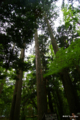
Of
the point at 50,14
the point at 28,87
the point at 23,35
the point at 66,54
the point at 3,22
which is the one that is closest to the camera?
the point at 3,22

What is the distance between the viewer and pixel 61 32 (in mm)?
11555

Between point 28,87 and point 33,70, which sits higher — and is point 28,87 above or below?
below

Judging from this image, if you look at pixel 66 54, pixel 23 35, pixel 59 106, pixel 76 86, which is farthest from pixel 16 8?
pixel 59 106

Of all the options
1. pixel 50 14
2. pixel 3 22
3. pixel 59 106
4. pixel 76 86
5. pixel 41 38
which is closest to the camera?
pixel 3 22

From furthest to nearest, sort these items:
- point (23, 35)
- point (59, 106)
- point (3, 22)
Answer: point (59, 106), point (23, 35), point (3, 22)

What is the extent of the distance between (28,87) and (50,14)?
1153cm

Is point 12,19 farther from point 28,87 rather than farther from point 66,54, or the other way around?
point 28,87

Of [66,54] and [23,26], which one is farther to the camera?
[66,54]

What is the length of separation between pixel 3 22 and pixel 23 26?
1002 mm

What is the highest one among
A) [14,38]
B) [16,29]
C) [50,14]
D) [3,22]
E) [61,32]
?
[50,14]

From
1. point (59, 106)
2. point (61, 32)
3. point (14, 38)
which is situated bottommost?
point (59, 106)

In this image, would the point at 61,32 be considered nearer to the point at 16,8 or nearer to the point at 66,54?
the point at 66,54

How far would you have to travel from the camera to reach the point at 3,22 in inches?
157

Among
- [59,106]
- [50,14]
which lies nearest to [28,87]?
[59,106]
